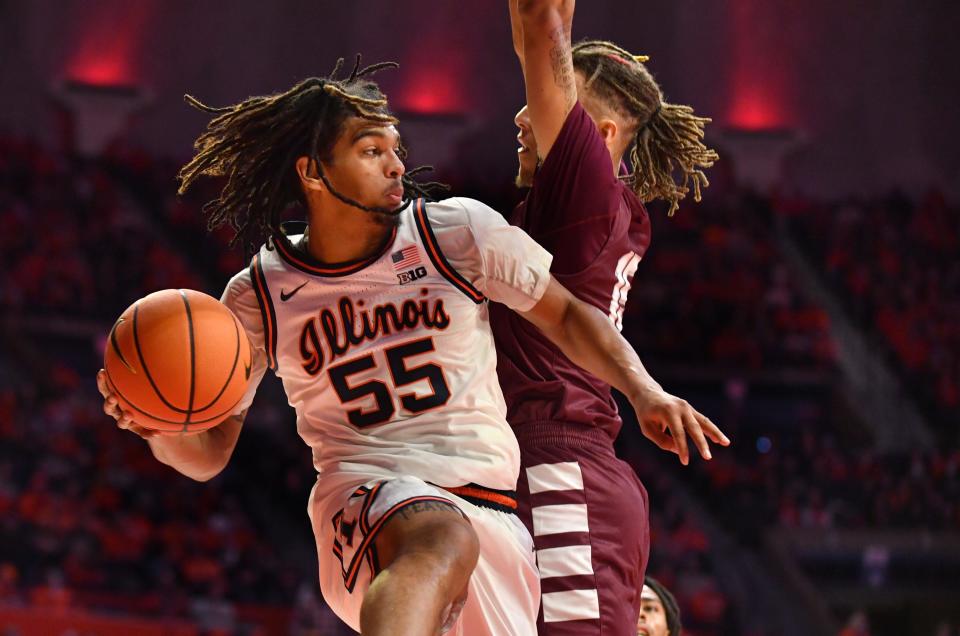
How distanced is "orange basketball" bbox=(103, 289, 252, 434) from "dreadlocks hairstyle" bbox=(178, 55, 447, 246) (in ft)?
1.29

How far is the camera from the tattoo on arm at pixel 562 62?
336cm

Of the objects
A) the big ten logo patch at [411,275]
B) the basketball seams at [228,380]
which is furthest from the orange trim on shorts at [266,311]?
the big ten logo patch at [411,275]

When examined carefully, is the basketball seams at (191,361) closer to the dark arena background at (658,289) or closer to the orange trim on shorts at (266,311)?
the orange trim on shorts at (266,311)

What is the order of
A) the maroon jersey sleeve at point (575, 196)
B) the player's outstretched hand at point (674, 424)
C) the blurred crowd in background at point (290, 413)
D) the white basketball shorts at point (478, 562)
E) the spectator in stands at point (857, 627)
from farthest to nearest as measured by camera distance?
1. the spectator in stands at point (857, 627)
2. the blurred crowd in background at point (290, 413)
3. the maroon jersey sleeve at point (575, 196)
4. the white basketball shorts at point (478, 562)
5. the player's outstretched hand at point (674, 424)

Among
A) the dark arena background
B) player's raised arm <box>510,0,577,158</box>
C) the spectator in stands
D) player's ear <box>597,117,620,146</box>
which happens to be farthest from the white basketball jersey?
the spectator in stands

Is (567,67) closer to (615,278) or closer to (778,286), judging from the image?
(615,278)

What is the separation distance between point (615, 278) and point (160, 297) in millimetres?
1257

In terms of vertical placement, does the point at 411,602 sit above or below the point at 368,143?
below

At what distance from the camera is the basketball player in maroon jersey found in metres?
3.36

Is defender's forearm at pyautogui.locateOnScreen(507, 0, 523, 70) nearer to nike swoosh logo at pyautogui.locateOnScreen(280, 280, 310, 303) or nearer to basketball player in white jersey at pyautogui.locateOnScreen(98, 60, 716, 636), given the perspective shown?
basketball player in white jersey at pyautogui.locateOnScreen(98, 60, 716, 636)

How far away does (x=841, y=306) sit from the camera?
16625mm

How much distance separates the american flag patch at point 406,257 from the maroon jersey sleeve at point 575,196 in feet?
1.50

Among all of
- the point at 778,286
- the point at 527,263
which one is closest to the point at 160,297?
the point at 527,263

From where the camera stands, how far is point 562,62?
3398 mm
